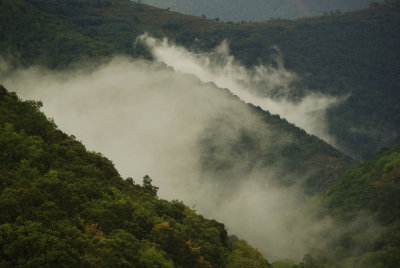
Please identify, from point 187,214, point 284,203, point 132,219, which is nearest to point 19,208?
point 132,219

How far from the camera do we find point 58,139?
2443 inches

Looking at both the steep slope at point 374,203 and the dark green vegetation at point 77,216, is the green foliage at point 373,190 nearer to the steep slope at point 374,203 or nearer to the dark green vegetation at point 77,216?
the steep slope at point 374,203

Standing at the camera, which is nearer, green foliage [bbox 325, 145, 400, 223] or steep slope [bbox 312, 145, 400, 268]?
steep slope [bbox 312, 145, 400, 268]

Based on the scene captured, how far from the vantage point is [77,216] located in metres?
47.5

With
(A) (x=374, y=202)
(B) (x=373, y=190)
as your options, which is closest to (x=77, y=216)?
(A) (x=374, y=202)

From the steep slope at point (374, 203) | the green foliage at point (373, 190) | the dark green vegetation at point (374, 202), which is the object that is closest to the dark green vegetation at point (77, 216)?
the dark green vegetation at point (374, 202)

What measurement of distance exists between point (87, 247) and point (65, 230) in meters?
2.02

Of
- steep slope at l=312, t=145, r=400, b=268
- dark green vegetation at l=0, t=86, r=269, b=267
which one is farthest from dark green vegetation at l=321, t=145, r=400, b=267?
dark green vegetation at l=0, t=86, r=269, b=267

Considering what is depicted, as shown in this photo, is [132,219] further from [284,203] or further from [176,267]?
[284,203]

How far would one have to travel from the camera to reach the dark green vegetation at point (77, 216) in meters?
38.9

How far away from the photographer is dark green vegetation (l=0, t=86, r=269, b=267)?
38906 millimetres

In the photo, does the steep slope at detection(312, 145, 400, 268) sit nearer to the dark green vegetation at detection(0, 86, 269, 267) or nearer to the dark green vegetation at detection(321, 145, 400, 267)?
the dark green vegetation at detection(321, 145, 400, 267)

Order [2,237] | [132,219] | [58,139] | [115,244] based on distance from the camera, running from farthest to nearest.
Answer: [58,139], [132,219], [115,244], [2,237]

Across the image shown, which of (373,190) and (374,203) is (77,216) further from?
(373,190)
